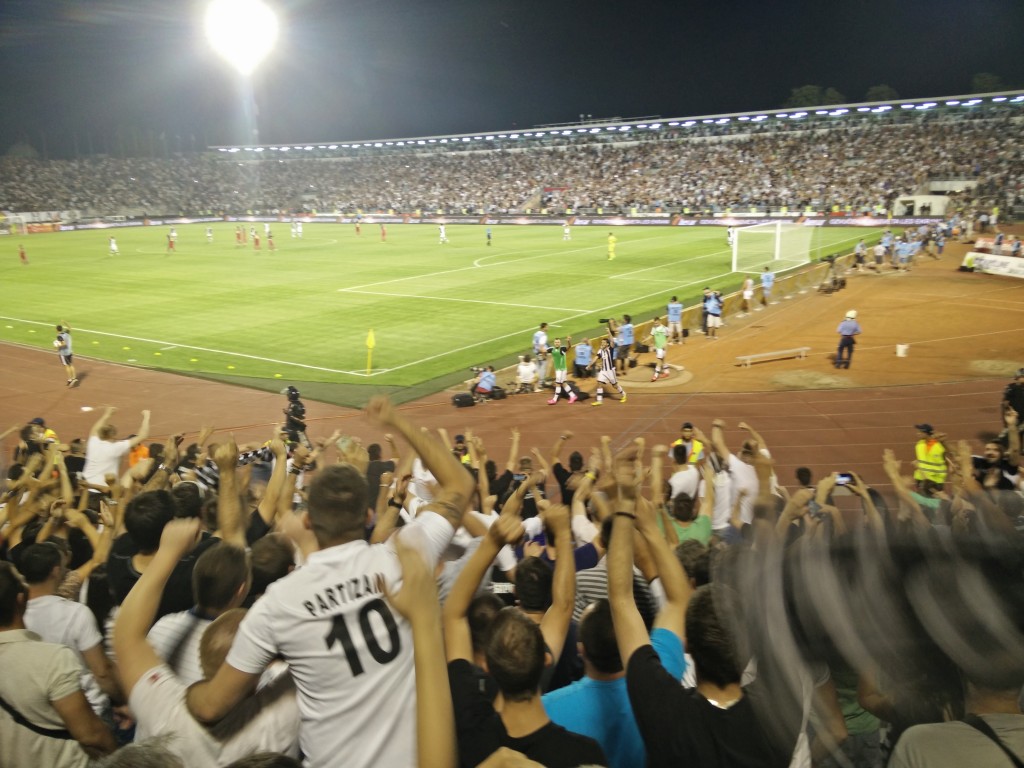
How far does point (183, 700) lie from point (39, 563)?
1962 millimetres

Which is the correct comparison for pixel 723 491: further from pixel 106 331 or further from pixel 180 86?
pixel 180 86

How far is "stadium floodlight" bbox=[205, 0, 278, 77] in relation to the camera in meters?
74.4

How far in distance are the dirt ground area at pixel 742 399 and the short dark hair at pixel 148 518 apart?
901 centimetres

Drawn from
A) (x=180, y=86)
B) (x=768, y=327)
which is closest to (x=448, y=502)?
(x=768, y=327)

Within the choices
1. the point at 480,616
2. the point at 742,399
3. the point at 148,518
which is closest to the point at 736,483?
the point at 480,616

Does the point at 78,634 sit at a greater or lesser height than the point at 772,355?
greater

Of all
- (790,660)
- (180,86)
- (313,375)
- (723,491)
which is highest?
(180,86)

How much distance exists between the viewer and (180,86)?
484 feet

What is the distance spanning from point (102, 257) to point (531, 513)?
5454 centimetres

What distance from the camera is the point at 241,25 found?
7531 cm

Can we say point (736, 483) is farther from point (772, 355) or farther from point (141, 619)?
point (772, 355)

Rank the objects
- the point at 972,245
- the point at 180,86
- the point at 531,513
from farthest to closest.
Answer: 1. the point at 180,86
2. the point at 972,245
3. the point at 531,513

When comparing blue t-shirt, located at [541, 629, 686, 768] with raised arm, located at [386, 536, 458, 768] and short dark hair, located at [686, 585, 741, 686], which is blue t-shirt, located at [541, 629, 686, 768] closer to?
short dark hair, located at [686, 585, 741, 686]

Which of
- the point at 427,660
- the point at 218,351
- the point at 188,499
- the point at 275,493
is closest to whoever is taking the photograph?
the point at 427,660
